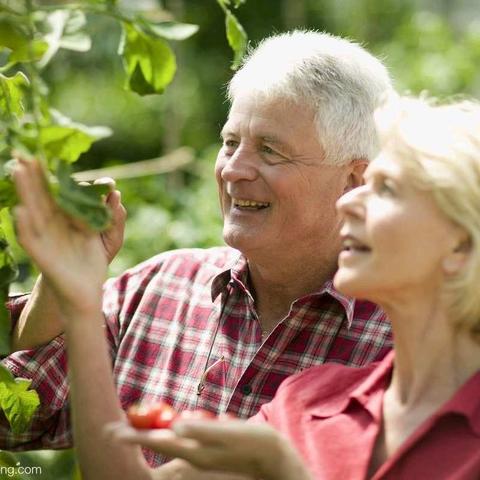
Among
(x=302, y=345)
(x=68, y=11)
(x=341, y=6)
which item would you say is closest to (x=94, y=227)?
(x=68, y=11)

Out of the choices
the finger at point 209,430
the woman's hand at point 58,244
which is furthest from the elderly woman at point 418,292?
the woman's hand at point 58,244

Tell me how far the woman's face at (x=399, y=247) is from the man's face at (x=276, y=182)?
2.11 feet

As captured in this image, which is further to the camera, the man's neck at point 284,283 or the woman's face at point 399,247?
the man's neck at point 284,283

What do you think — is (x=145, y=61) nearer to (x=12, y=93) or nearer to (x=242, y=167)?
(x=12, y=93)

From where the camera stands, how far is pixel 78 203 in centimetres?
166

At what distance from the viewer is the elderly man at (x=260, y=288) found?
7.95ft

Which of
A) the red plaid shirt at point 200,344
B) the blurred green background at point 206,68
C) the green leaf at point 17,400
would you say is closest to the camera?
the green leaf at point 17,400

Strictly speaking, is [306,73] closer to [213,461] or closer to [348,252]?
[348,252]

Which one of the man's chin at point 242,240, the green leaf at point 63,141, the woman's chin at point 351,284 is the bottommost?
the man's chin at point 242,240

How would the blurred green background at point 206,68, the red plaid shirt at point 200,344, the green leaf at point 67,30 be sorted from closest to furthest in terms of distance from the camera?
the green leaf at point 67,30 → the red plaid shirt at point 200,344 → the blurred green background at point 206,68

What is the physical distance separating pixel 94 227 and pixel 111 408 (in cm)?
34

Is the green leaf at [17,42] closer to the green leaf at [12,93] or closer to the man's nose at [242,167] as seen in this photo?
the green leaf at [12,93]

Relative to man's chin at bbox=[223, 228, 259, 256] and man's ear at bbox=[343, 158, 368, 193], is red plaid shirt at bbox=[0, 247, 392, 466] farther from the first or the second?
man's ear at bbox=[343, 158, 368, 193]

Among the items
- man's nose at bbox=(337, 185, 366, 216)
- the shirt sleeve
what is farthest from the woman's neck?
the shirt sleeve
